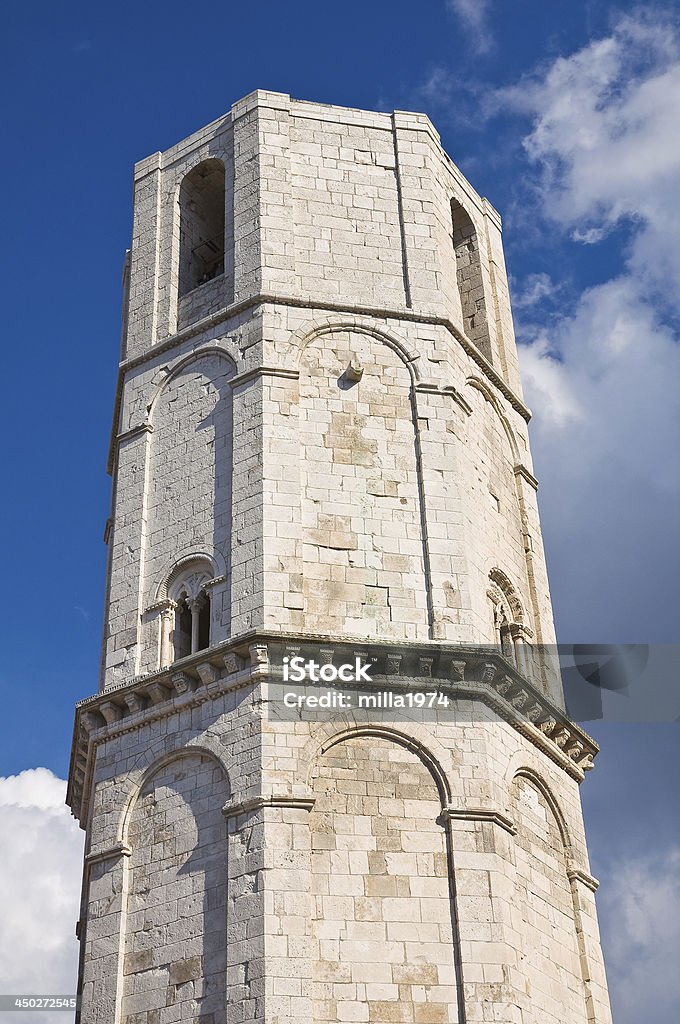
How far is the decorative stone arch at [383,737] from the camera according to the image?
15859 mm

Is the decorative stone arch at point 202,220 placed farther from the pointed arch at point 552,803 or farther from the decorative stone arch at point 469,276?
the pointed arch at point 552,803

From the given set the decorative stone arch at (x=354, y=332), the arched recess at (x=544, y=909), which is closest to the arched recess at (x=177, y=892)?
the arched recess at (x=544, y=909)

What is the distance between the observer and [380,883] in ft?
49.9

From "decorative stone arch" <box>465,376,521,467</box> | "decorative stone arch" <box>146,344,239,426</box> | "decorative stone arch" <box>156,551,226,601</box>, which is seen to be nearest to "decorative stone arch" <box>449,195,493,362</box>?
"decorative stone arch" <box>465,376,521,467</box>

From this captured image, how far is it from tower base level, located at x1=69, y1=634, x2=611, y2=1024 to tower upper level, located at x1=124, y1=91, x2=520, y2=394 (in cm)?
634

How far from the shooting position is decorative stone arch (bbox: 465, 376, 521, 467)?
2114cm

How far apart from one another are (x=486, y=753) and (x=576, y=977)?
128 inches

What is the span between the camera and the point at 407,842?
51.0 feet

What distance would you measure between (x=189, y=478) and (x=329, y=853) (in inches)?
240

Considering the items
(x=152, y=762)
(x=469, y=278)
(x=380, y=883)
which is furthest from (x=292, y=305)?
(x=380, y=883)

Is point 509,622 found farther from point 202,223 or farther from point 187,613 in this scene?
point 202,223

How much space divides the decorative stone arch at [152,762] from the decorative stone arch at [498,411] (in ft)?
25.6

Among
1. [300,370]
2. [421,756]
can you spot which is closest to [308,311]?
[300,370]

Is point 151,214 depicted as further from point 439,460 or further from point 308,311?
point 439,460
